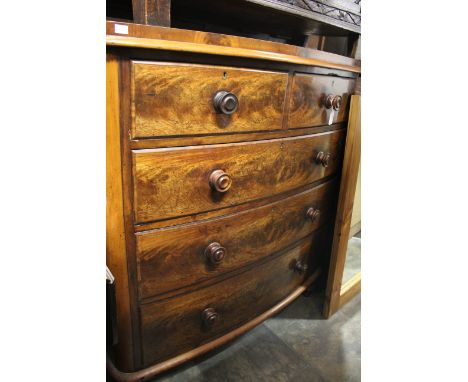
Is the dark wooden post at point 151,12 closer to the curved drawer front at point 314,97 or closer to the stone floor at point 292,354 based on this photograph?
the curved drawer front at point 314,97

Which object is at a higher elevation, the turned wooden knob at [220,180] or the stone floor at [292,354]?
the turned wooden knob at [220,180]

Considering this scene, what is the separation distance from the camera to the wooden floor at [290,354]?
1.12 metres

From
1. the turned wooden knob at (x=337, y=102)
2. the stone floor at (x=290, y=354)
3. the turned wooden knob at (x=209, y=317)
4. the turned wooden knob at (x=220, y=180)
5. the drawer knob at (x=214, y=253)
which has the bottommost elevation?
the stone floor at (x=290, y=354)

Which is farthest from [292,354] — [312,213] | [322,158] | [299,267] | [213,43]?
[213,43]

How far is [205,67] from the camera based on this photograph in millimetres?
707

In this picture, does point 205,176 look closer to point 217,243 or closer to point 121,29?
point 217,243

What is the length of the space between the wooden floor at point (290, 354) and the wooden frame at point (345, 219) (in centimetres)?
9

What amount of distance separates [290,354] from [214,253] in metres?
0.66


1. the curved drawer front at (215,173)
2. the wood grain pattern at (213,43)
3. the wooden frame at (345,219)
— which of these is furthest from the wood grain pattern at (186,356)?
the wood grain pattern at (213,43)

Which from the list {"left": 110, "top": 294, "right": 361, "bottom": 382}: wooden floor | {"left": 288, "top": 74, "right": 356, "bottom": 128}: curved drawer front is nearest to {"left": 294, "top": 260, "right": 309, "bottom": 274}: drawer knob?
{"left": 110, "top": 294, "right": 361, "bottom": 382}: wooden floor

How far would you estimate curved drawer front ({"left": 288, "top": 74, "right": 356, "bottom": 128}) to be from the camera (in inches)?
36.4

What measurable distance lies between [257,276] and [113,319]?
1.67ft

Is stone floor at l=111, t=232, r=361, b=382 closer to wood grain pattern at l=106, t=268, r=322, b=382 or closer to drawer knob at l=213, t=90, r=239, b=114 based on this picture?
wood grain pattern at l=106, t=268, r=322, b=382

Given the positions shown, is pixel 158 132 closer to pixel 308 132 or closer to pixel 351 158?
pixel 308 132
